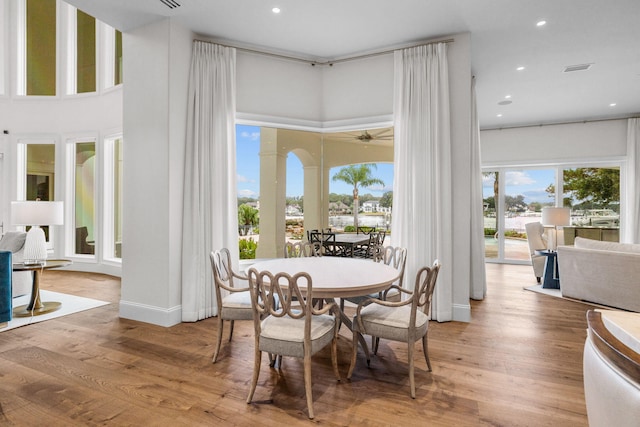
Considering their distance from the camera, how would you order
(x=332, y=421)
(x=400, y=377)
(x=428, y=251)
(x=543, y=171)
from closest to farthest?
1. (x=332, y=421)
2. (x=400, y=377)
3. (x=428, y=251)
4. (x=543, y=171)

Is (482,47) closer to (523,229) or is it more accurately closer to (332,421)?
(332,421)

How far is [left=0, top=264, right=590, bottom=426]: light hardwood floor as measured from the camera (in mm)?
2076

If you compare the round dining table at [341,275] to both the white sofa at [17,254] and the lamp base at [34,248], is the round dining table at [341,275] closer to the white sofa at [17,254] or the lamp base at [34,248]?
the lamp base at [34,248]

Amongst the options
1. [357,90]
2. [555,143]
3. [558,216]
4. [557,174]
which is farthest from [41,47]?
[557,174]

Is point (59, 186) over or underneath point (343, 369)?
over

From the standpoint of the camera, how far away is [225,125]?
3953mm

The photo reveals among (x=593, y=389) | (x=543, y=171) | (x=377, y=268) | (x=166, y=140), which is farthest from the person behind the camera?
(x=543, y=171)

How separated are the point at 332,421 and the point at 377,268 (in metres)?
1.32

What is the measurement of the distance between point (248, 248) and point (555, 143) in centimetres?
693

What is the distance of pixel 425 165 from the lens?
12.8 feet

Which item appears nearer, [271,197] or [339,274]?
[339,274]

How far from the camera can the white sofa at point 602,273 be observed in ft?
13.6

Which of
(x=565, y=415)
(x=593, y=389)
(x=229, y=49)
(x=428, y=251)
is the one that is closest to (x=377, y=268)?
(x=428, y=251)

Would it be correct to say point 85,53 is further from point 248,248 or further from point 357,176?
point 357,176
